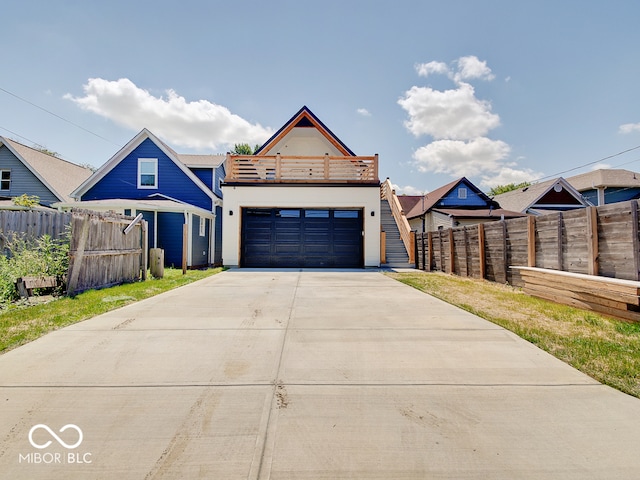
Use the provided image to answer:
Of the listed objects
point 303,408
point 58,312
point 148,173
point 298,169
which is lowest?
point 303,408

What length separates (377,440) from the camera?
1.98m

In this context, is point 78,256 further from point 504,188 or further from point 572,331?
point 504,188

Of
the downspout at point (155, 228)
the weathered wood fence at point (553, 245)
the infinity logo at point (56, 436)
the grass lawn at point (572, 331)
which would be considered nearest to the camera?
the infinity logo at point (56, 436)

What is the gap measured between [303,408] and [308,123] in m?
15.6

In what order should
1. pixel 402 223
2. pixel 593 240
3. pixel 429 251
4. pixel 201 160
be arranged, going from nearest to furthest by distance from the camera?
pixel 593 240
pixel 429 251
pixel 402 223
pixel 201 160

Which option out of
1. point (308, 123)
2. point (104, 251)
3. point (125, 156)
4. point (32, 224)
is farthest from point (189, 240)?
point (308, 123)

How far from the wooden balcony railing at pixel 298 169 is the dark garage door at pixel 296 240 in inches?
55.2

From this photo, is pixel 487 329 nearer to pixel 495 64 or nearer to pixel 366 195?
pixel 366 195

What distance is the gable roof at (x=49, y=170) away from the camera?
54.9ft

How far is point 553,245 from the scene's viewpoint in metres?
7.29

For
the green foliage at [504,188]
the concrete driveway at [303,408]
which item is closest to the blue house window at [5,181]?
the concrete driveway at [303,408]

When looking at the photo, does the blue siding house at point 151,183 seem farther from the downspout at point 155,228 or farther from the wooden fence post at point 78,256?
the wooden fence post at point 78,256

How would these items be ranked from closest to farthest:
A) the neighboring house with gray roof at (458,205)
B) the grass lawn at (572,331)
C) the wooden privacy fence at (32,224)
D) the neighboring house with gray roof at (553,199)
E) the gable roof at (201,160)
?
the grass lawn at (572,331) < the wooden privacy fence at (32,224) < the gable roof at (201,160) < the neighboring house with gray roof at (458,205) < the neighboring house with gray roof at (553,199)

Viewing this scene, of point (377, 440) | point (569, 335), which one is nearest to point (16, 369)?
point (377, 440)
